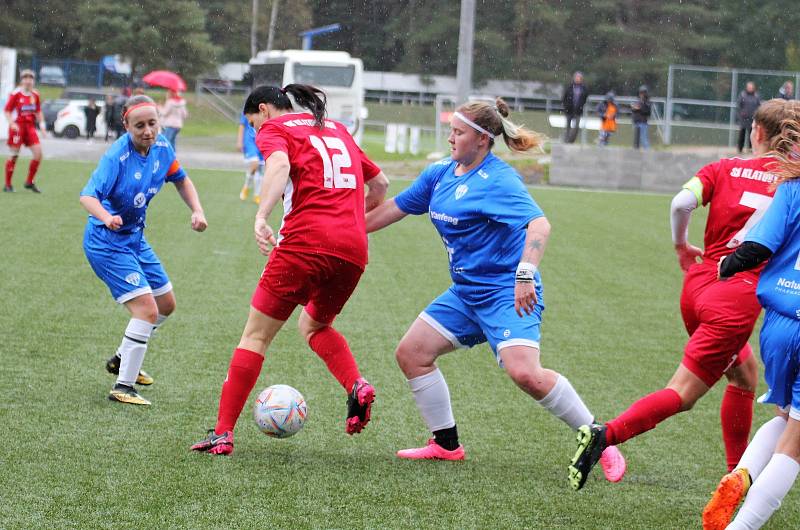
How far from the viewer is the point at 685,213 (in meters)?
4.66

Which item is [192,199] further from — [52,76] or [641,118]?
[52,76]

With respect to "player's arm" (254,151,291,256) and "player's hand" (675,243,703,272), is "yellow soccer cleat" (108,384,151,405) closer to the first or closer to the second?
"player's arm" (254,151,291,256)

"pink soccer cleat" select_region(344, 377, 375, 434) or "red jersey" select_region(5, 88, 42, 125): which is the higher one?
"red jersey" select_region(5, 88, 42, 125)

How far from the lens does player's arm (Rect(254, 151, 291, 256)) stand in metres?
4.39

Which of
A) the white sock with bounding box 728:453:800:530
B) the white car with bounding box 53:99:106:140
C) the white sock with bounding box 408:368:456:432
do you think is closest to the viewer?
the white sock with bounding box 728:453:800:530

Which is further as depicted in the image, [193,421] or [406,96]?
[406,96]

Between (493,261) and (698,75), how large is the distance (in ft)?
83.1

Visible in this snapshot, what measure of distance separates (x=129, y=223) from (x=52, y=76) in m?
47.8

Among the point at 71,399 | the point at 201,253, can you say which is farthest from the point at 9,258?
the point at 71,399

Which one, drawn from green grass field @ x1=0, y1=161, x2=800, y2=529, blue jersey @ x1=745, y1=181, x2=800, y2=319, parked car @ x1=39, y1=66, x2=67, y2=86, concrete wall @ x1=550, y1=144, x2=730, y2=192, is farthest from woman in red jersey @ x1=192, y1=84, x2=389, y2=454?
parked car @ x1=39, y1=66, x2=67, y2=86

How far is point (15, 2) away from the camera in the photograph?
5259 cm

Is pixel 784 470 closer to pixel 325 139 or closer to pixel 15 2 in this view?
pixel 325 139

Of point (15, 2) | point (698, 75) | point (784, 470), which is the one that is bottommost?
point (784, 470)

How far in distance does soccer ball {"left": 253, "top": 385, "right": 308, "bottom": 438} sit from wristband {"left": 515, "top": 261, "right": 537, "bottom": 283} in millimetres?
1247
